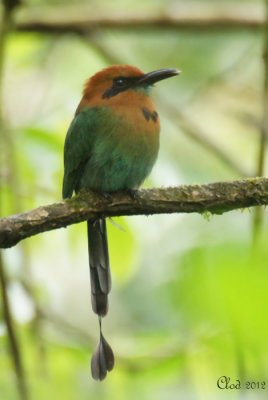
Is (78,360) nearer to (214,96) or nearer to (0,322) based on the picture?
(0,322)

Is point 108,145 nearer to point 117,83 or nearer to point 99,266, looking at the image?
point 117,83

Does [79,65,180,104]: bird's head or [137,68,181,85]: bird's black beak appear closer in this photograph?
[137,68,181,85]: bird's black beak

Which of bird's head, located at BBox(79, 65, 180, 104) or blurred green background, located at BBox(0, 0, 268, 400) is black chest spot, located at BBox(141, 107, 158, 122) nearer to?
bird's head, located at BBox(79, 65, 180, 104)

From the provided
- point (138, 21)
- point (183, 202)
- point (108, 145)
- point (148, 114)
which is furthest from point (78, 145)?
point (138, 21)

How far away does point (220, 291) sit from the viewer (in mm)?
1114

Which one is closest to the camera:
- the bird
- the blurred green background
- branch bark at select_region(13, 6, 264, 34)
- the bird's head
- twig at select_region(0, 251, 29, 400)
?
the blurred green background

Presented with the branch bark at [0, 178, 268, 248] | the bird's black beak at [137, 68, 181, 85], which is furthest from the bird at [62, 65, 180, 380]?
the branch bark at [0, 178, 268, 248]

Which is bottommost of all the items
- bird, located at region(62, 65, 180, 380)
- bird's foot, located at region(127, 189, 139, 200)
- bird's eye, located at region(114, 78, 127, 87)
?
bird's foot, located at region(127, 189, 139, 200)

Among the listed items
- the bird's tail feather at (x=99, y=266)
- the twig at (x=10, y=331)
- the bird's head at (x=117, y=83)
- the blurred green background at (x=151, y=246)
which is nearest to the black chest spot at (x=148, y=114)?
the bird's head at (x=117, y=83)

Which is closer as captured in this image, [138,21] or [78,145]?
[78,145]

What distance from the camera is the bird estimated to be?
3.11 m

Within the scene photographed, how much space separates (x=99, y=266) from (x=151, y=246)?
1.58 metres

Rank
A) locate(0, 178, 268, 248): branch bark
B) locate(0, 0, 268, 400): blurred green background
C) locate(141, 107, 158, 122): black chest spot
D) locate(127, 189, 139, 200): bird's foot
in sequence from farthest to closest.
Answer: locate(141, 107, 158, 122): black chest spot, locate(127, 189, 139, 200): bird's foot, locate(0, 178, 268, 248): branch bark, locate(0, 0, 268, 400): blurred green background

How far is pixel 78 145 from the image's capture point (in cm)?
322
